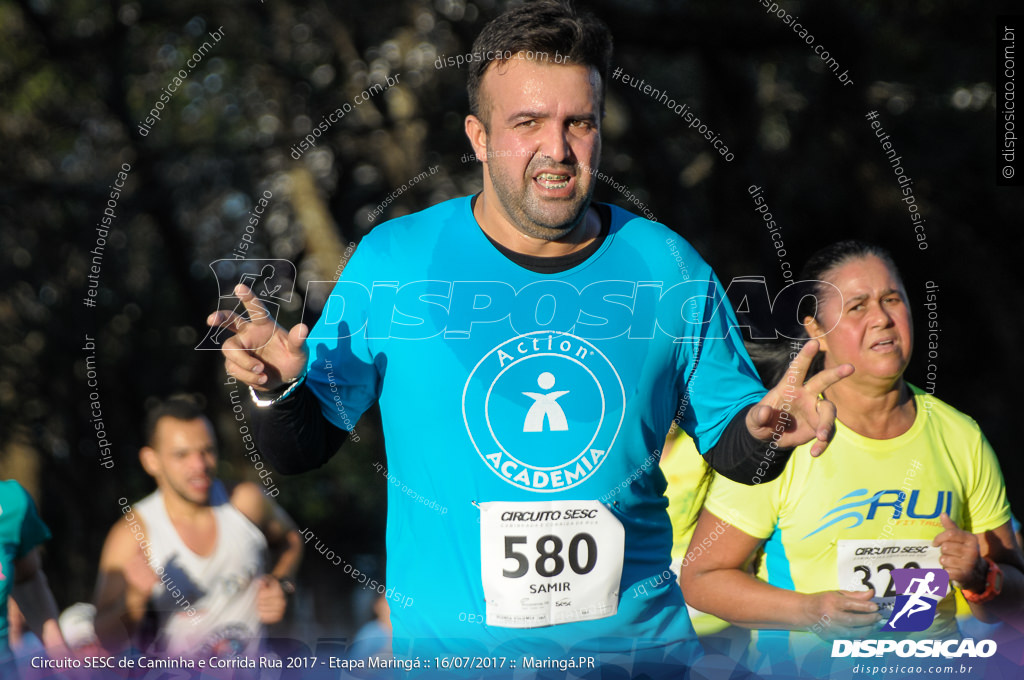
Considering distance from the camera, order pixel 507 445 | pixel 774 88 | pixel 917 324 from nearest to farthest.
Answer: pixel 507 445 → pixel 917 324 → pixel 774 88

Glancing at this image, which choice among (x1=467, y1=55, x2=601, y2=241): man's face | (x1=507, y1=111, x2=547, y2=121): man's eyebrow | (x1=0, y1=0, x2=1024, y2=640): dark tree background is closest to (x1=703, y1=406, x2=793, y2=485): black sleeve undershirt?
(x1=467, y1=55, x2=601, y2=241): man's face

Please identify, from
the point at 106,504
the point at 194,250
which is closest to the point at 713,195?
the point at 194,250

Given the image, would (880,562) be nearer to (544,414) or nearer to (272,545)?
(544,414)

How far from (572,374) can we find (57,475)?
5.95 meters

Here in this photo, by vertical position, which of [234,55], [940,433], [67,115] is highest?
[234,55]

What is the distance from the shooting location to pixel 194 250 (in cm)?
711

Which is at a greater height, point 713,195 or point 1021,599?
point 713,195

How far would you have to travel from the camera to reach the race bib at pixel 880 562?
3111mm

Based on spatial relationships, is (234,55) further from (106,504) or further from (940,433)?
(940,433)

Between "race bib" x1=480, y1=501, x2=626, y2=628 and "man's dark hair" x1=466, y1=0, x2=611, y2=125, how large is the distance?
1131 millimetres

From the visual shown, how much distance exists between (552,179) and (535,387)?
0.53 m

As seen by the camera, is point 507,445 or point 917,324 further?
point 917,324

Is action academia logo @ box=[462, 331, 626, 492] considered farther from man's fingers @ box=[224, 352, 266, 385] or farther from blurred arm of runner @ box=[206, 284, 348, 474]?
man's fingers @ box=[224, 352, 266, 385]

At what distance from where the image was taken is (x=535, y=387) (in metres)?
2.61
